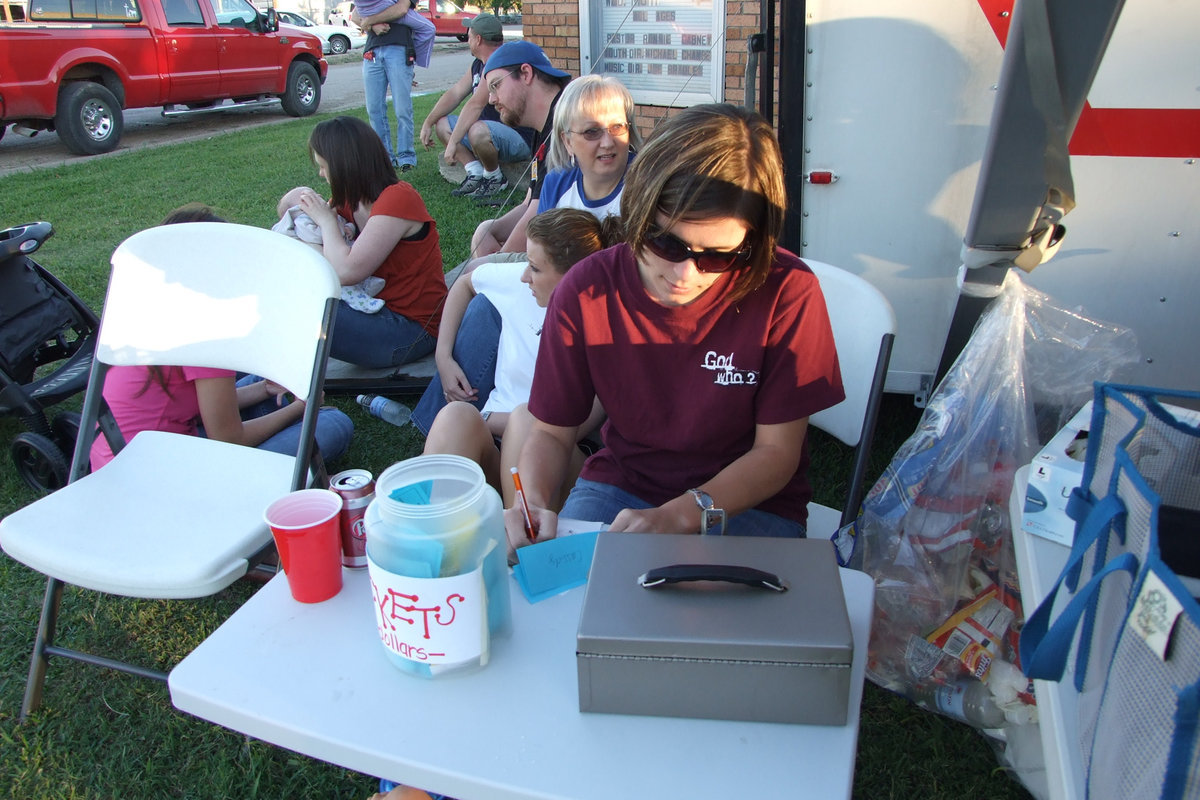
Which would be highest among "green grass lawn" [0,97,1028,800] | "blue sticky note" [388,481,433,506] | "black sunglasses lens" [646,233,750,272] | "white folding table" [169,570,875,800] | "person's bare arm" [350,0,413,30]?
"person's bare arm" [350,0,413,30]

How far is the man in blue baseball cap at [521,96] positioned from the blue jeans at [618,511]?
2.30 m

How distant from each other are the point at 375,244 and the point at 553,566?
2492 mm

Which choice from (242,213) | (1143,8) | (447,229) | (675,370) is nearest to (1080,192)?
(1143,8)

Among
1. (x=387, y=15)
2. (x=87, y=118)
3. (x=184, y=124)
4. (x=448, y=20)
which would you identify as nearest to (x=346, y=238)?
(x=387, y=15)

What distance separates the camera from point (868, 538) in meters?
2.01

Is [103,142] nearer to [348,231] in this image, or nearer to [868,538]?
[348,231]

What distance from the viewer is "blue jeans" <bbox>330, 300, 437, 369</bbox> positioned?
3602mm

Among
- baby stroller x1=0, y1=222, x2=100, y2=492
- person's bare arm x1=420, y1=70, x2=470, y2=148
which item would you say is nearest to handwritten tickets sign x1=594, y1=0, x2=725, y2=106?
person's bare arm x1=420, y1=70, x2=470, y2=148

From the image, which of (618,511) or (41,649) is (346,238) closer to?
(41,649)

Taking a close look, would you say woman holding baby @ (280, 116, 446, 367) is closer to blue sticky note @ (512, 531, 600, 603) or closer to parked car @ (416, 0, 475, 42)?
blue sticky note @ (512, 531, 600, 603)

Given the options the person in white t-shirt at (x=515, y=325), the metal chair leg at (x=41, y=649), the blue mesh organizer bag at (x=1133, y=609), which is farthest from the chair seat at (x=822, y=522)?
the metal chair leg at (x=41, y=649)

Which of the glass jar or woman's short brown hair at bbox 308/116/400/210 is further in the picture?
woman's short brown hair at bbox 308/116/400/210

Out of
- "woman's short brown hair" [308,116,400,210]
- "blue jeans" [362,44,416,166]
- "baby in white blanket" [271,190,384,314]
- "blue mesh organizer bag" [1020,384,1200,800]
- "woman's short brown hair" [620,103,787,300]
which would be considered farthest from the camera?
"blue jeans" [362,44,416,166]

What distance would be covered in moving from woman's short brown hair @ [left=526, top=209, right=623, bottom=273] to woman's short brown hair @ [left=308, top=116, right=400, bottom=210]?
131 centimetres
